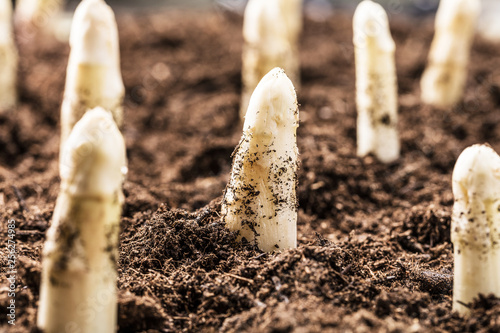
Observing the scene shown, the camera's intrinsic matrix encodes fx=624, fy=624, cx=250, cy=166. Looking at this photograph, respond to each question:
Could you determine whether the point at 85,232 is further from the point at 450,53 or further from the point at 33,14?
the point at 33,14

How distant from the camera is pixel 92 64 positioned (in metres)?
3.25

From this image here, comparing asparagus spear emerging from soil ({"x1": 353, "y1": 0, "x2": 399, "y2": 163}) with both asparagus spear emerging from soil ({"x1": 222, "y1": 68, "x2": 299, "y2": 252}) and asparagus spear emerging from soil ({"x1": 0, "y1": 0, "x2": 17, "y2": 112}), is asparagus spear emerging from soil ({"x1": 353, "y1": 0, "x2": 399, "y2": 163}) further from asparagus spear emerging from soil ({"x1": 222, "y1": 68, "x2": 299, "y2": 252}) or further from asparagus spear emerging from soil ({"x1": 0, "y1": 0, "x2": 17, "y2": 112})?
asparagus spear emerging from soil ({"x1": 0, "y1": 0, "x2": 17, "y2": 112})

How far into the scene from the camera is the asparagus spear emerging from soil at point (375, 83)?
387cm

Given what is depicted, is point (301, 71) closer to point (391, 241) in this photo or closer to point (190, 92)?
point (190, 92)

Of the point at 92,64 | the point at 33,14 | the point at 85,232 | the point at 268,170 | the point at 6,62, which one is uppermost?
the point at 33,14

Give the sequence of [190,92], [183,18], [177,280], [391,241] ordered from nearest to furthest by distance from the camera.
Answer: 1. [177,280]
2. [391,241]
3. [190,92]
4. [183,18]

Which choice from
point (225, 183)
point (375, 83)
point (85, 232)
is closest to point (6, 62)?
point (225, 183)

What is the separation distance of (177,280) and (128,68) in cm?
401

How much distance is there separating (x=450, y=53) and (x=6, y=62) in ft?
11.6

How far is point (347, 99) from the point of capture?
5.40m

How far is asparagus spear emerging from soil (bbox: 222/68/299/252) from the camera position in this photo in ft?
8.32

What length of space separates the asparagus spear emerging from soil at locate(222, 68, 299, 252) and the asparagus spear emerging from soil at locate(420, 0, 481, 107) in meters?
2.74

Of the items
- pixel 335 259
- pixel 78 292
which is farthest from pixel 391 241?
pixel 78 292

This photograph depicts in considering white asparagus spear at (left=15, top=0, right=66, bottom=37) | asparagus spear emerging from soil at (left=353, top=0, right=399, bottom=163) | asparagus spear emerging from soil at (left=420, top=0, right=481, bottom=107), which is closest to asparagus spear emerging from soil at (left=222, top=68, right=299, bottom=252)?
asparagus spear emerging from soil at (left=353, top=0, right=399, bottom=163)
